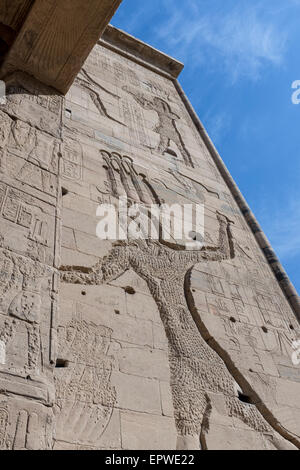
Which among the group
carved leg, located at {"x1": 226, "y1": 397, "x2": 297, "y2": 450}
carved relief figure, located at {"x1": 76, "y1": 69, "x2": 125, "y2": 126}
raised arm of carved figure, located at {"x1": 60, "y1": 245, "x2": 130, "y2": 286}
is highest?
carved relief figure, located at {"x1": 76, "y1": 69, "x2": 125, "y2": 126}

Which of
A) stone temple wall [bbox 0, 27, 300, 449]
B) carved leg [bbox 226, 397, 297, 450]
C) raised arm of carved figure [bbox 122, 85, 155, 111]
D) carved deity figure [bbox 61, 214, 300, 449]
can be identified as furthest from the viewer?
raised arm of carved figure [bbox 122, 85, 155, 111]

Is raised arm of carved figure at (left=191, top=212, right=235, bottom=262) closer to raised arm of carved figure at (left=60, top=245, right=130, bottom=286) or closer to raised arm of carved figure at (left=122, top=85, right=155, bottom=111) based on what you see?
raised arm of carved figure at (left=60, top=245, right=130, bottom=286)

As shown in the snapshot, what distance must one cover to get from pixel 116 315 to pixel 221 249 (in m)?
2.16

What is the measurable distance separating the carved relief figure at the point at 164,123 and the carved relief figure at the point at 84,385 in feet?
12.7

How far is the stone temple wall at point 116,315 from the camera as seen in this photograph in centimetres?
242

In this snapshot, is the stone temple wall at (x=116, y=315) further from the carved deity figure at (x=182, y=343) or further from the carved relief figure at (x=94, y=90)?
the carved relief figure at (x=94, y=90)

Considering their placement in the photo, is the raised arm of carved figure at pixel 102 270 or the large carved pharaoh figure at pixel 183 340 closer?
the large carved pharaoh figure at pixel 183 340

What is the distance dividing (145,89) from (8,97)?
5.02 meters

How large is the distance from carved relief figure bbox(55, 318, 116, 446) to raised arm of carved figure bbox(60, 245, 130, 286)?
41 cm

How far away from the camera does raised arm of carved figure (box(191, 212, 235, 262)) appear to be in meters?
4.95

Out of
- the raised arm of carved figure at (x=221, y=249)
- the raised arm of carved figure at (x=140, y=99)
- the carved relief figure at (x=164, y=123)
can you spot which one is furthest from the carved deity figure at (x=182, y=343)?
the raised arm of carved figure at (x=140, y=99)

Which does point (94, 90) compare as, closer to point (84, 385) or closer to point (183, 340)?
point (183, 340)

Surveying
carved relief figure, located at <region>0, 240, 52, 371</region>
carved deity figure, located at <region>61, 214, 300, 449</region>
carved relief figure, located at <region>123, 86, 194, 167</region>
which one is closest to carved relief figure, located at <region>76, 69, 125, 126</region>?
carved relief figure, located at <region>123, 86, 194, 167</region>
